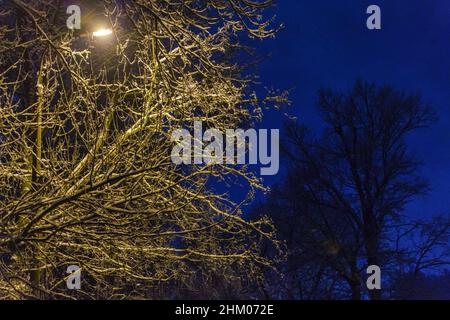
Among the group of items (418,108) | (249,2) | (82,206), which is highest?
(418,108)

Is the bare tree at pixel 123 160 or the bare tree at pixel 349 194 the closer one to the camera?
the bare tree at pixel 123 160

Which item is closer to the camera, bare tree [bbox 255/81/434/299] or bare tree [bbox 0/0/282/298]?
bare tree [bbox 0/0/282/298]

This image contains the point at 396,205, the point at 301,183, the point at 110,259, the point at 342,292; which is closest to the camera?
the point at 110,259

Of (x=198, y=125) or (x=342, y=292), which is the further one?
(x=342, y=292)

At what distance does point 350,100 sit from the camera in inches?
843

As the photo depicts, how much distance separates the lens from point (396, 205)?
18.9m

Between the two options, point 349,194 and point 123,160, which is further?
point 349,194

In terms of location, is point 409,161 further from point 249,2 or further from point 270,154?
point 249,2

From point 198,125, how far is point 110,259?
190cm

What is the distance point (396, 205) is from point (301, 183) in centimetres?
326

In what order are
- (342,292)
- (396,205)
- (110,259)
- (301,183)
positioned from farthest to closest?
(301,183), (396,205), (342,292), (110,259)

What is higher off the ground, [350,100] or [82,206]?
[350,100]

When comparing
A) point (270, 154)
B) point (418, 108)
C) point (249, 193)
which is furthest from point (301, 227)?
point (249, 193)
